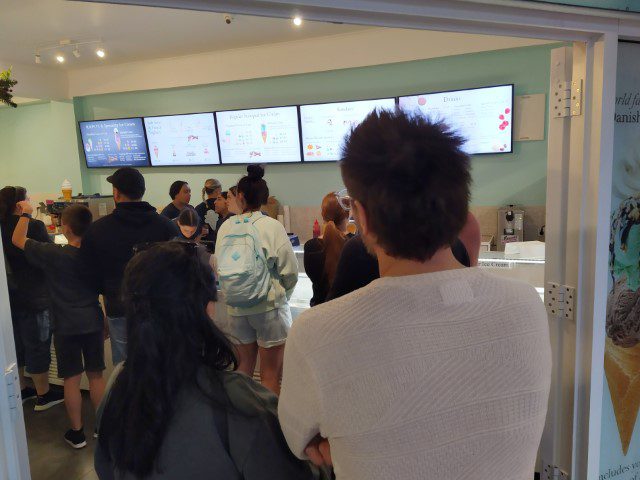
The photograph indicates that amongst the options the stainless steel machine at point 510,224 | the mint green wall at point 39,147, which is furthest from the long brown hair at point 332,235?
the mint green wall at point 39,147

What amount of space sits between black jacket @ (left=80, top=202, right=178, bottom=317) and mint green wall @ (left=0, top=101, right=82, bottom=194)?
431 cm

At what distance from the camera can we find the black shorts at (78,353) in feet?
9.36

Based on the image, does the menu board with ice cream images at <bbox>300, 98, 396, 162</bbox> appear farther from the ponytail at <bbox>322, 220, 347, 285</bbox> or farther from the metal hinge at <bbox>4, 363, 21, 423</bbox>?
the metal hinge at <bbox>4, 363, 21, 423</bbox>

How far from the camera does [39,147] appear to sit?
256 inches

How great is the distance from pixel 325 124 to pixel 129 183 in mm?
2769

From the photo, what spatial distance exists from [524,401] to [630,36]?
4.46 ft

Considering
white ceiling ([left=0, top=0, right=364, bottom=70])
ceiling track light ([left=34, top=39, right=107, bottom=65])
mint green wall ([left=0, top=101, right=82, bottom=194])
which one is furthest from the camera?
mint green wall ([left=0, top=101, right=82, bottom=194])

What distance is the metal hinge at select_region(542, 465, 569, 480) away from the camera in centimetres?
176

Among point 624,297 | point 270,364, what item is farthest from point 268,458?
point 270,364

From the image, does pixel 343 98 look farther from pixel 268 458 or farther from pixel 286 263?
pixel 268 458

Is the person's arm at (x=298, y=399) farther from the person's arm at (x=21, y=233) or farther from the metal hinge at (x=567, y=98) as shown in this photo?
the person's arm at (x=21, y=233)

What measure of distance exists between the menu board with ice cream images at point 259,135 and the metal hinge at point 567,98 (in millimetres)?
3583

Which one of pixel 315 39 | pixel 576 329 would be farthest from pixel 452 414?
pixel 315 39

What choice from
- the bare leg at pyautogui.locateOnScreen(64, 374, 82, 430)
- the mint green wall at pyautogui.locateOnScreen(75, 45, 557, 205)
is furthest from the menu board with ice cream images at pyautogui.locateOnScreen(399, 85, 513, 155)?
the bare leg at pyautogui.locateOnScreen(64, 374, 82, 430)
